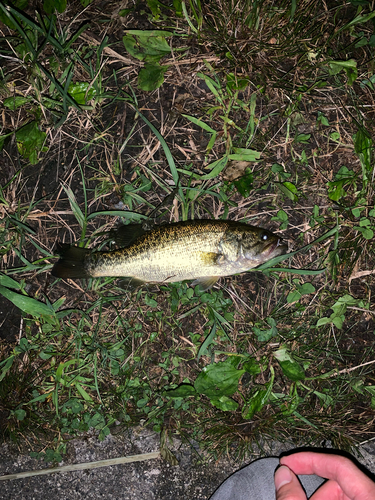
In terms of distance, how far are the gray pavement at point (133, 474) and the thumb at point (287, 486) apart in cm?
63

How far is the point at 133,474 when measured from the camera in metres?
4.00

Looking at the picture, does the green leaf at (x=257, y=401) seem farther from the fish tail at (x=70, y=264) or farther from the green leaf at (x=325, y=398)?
the fish tail at (x=70, y=264)

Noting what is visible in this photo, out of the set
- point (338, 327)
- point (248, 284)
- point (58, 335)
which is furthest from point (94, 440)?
point (338, 327)

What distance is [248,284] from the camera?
152 inches

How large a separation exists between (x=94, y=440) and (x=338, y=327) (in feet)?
9.50

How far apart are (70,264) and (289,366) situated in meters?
2.42

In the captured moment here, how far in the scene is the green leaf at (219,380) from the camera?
3.70 m

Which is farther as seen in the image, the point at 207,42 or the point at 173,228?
the point at 207,42

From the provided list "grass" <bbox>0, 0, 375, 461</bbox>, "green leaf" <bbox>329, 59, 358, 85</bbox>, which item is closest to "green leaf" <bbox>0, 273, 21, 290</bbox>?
"grass" <bbox>0, 0, 375, 461</bbox>

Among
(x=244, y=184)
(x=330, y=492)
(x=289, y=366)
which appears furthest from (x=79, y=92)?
(x=330, y=492)

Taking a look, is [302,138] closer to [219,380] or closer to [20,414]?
[219,380]

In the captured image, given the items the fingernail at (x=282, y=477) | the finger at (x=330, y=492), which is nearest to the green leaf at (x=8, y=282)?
the fingernail at (x=282, y=477)

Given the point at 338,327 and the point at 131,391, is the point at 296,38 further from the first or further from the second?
the point at 131,391

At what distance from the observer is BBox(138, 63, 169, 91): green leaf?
369cm
